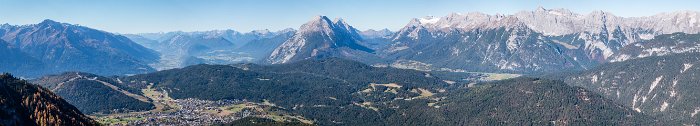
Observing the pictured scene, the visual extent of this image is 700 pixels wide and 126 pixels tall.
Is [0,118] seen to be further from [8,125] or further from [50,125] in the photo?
[50,125]

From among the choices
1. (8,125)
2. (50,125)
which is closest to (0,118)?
(8,125)

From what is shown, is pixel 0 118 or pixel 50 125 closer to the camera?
pixel 0 118
